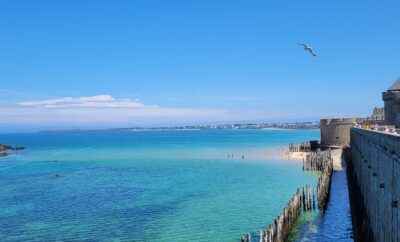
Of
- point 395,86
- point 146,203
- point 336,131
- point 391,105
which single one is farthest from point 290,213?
point 336,131

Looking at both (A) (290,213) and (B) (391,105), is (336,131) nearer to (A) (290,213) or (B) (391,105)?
(B) (391,105)

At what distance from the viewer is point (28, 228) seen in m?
23.1

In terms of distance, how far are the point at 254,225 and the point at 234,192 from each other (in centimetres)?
1077

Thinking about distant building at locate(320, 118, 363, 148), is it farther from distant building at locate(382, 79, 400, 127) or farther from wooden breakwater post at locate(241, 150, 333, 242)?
wooden breakwater post at locate(241, 150, 333, 242)

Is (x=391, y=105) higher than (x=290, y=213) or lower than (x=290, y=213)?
higher

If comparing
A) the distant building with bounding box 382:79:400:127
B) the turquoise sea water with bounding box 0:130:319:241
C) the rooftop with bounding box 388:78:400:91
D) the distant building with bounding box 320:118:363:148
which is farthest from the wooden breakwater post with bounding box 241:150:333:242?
the distant building with bounding box 320:118:363:148

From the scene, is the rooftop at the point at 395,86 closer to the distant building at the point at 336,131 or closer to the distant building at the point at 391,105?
the distant building at the point at 391,105

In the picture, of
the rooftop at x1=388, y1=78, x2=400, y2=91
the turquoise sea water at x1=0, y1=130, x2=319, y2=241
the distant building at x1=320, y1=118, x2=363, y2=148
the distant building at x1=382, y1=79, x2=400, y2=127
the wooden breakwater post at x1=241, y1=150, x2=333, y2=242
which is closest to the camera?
the wooden breakwater post at x1=241, y1=150, x2=333, y2=242

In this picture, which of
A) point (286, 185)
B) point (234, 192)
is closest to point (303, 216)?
point (234, 192)

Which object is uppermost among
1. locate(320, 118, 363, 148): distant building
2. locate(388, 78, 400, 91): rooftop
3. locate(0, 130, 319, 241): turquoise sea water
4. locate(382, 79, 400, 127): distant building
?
locate(388, 78, 400, 91): rooftop

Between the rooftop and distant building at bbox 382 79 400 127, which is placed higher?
the rooftop

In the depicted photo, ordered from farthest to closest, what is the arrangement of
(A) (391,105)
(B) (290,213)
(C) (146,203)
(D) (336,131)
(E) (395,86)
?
(D) (336,131)
(E) (395,86)
(A) (391,105)
(C) (146,203)
(B) (290,213)

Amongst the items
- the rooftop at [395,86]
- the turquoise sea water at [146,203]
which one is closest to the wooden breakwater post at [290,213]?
the turquoise sea water at [146,203]

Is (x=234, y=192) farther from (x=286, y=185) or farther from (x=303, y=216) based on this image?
(x=303, y=216)
